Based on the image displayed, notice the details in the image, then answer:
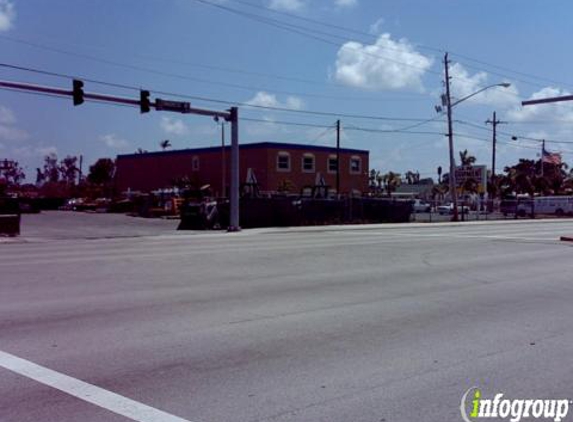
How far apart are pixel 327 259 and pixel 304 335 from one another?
9479mm

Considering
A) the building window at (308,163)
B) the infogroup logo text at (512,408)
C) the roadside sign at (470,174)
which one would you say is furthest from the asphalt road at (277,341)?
the building window at (308,163)

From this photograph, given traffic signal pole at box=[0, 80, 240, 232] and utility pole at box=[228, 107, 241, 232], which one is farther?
utility pole at box=[228, 107, 241, 232]

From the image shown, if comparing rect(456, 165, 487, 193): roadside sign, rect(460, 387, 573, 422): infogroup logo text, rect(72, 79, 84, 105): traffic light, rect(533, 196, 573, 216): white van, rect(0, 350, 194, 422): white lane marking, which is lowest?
rect(460, 387, 573, 422): infogroup logo text

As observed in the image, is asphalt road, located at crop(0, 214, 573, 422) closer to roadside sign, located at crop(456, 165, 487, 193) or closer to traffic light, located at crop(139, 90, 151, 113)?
traffic light, located at crop(139, 90, 151, 113)

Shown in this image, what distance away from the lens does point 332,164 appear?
81.5 meters

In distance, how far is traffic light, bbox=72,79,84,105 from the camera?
80.4 feet

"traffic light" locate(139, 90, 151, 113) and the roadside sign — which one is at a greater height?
"traffic light" locate(139, 90, 151, 113)

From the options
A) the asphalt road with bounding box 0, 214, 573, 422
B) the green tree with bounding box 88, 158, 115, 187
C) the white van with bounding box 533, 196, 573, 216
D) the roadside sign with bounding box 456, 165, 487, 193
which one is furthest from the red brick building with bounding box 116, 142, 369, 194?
the asphalt road with bounding box 0, 214, 573, 422

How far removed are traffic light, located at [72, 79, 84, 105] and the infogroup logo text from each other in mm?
21776

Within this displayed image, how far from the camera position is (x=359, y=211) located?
148ft

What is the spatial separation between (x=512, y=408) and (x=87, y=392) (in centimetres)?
355

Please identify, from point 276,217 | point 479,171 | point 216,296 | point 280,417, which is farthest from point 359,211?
point 280,417

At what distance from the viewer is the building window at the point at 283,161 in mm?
75000

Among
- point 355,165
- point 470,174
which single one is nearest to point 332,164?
point 355,165
